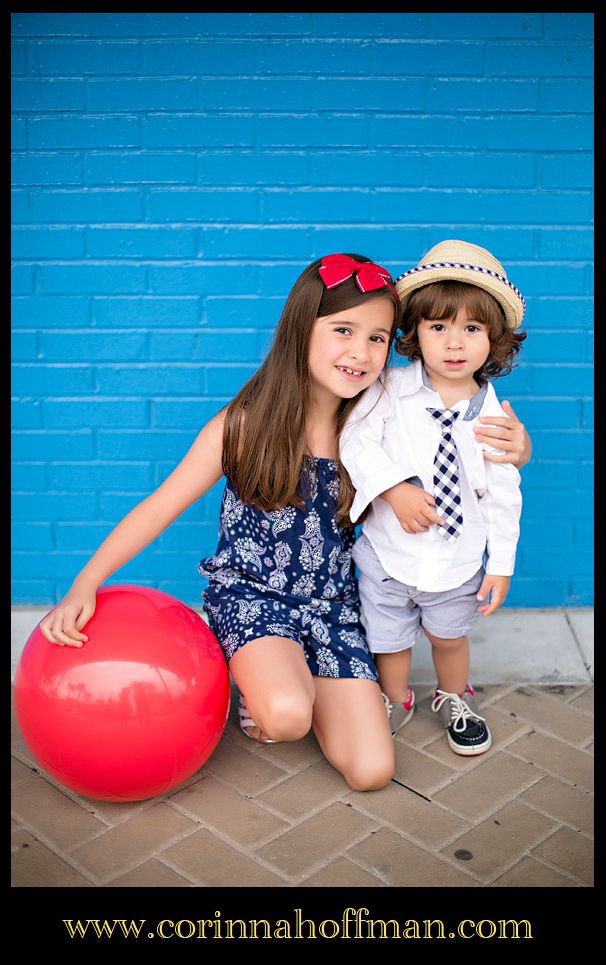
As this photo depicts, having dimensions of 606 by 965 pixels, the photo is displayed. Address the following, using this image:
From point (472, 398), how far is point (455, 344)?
0.21 metres

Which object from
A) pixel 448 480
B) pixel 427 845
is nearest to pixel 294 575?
pixel 448 480

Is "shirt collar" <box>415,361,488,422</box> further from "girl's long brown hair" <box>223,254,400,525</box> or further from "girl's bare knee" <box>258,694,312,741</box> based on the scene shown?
"girl's bare knee" <box>258,694,312,741</box>

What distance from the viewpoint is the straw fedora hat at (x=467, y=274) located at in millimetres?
2844

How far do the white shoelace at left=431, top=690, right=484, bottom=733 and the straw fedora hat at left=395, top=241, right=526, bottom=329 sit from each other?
1.28m

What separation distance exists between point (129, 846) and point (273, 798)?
18.6 inches

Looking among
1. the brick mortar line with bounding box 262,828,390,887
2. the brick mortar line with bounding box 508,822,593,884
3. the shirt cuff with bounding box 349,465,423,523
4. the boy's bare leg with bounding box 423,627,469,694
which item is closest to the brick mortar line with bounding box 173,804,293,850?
the brick mortar line with bounding box 262,828,390,887

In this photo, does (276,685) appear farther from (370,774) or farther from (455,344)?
(455,344)

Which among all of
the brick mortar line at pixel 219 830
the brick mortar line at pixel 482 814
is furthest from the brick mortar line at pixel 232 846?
the brick mortar line at pixel 482 814

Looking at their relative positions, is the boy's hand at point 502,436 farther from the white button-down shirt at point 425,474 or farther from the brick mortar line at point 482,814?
the brick mortar line at point 482,814

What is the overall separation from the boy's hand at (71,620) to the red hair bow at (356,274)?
3.94ft

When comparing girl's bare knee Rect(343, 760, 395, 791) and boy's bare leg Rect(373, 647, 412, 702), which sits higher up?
boy's bare leg Rect(373, 647, 412, 702)

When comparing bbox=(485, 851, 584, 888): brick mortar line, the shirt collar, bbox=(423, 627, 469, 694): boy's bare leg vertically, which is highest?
the shirt collar

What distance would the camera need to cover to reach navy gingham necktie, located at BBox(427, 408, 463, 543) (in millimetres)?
2932

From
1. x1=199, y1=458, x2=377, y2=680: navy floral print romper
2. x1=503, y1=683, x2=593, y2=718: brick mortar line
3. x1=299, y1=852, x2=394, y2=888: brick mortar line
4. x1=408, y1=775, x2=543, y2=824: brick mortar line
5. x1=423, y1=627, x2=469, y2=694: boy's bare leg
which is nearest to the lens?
x1=299, y1=852, x2=394, y2=888: brick mortar line
